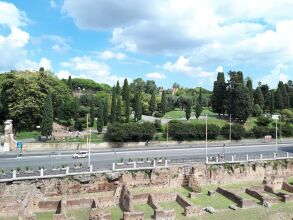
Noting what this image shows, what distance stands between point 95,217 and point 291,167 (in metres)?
27.8

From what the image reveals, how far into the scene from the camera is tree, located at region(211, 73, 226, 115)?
3191 inches

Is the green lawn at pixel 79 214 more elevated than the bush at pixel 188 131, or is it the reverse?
the bush at pixel 188 131

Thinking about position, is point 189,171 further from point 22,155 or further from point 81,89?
point 81,89

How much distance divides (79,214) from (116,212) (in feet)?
9.83

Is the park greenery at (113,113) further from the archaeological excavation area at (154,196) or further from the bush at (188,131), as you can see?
the archaeological excavation area at (154,196)

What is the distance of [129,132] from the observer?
5381 centimetres

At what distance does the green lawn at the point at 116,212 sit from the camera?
89.0 ft

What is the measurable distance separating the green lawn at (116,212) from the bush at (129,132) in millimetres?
23773

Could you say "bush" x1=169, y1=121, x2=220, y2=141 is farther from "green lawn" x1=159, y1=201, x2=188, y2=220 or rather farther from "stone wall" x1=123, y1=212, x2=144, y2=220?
"stone wall" x1=123, y1=212, x2=144, y2=220

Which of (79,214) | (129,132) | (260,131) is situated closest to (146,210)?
(79,214)

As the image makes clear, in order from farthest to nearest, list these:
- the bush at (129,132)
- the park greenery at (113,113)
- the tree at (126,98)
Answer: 1. the tree at (126,98)
2. the park greenery at (113,113)
3. the bush at (129,132)

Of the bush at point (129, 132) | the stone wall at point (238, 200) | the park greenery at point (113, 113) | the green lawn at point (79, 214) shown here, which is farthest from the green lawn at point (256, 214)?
the bush at point (129, 132)

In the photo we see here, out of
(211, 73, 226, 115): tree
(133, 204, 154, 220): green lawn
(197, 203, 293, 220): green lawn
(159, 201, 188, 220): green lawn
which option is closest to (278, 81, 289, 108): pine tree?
(211, 73, 226, 115): tree

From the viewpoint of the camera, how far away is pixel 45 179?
31109 millimetres
